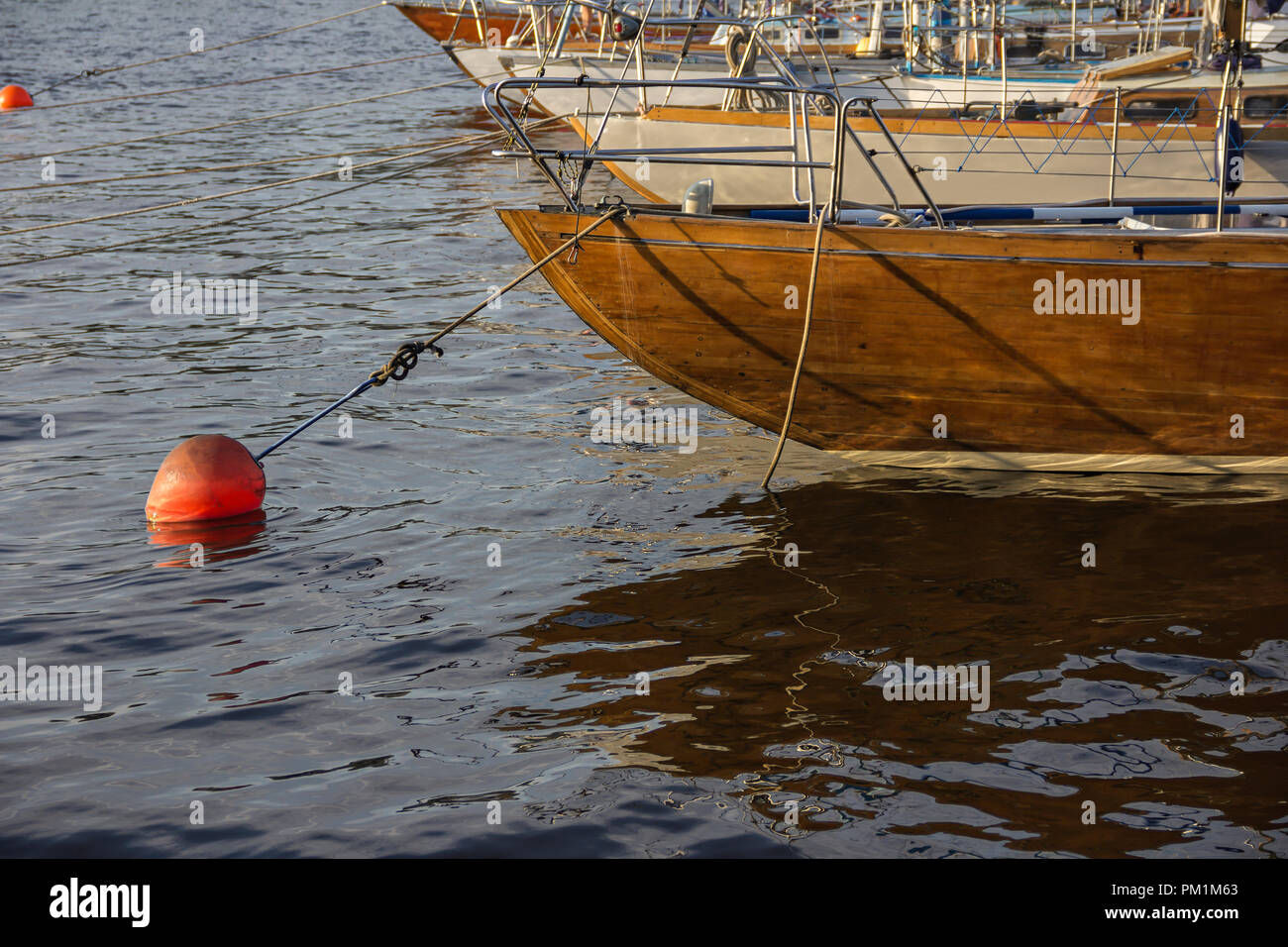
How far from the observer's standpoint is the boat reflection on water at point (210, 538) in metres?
6.92

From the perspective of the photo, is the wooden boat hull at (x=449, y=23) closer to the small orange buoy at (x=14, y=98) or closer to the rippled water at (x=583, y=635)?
the small orange buoy at (x=14, y=98)

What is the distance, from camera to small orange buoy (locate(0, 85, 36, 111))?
27328 mm

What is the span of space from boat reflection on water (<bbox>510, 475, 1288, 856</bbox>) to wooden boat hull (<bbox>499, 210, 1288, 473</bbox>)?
36cm

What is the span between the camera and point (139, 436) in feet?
29.6

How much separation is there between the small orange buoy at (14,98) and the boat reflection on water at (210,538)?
76.8 ft

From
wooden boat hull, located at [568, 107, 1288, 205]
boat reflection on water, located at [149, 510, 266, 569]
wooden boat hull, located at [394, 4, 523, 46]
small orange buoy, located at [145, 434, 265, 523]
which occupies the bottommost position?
boat reflection on water, located at [149, 510, 266, 569]

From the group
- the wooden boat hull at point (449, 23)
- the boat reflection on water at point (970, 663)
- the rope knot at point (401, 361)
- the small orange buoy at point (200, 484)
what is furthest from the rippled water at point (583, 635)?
the wooden boat hull at point (449, 23)

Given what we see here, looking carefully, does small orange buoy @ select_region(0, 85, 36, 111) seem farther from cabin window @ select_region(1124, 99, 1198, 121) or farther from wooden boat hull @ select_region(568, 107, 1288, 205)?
cabin window @ select_region(1124, 99, 1198, 121)

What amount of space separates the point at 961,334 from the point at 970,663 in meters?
2.16

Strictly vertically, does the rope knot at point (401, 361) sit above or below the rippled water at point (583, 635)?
above

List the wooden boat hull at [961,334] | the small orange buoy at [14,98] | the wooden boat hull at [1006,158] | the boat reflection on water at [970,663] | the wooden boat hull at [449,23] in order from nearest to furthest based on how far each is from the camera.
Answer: the boat reflection on water at [970,663] < the wooden boat hull at [961,334] < the wooden boat hull at [1006,158] < the small orange buoy at [14,98] < the wooden boat hull at [449,23]

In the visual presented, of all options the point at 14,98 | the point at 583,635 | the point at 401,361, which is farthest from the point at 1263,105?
the point at 14,98

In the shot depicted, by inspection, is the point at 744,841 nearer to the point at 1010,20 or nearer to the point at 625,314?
the point at 625,314

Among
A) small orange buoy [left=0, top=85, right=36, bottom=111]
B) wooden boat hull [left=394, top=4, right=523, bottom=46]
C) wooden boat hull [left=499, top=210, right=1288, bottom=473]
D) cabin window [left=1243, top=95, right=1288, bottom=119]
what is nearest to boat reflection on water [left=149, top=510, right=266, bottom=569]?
wooden boat hull [left=499, top=210, right=1288, bottom=473]
